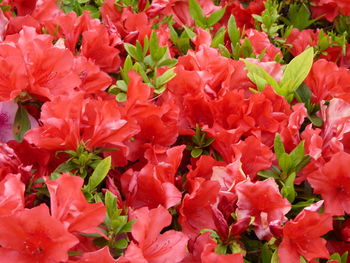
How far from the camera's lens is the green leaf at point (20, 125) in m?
1.32

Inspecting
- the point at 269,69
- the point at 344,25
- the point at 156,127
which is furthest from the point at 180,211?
the point at 344,25

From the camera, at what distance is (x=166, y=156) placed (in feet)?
4.44

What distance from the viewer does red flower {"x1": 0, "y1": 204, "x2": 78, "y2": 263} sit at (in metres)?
0.97

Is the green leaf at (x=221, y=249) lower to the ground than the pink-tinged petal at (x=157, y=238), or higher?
lower

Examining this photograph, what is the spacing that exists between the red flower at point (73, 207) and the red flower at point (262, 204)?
0.33 m

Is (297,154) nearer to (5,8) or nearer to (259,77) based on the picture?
(259,77)

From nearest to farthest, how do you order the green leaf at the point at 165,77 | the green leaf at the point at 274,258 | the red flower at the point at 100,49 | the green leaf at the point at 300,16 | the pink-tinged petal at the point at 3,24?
the green leaf at the point at 274,258 → the green leaf at the point at 165,77 → the red flower at the point at 100,49 → the pink-tinged petal at the point at 3,24 → the green leaf at the point at 300,16

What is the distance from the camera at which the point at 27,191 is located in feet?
4.05

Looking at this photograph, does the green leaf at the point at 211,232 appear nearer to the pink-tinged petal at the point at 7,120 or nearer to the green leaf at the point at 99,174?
the green leaf at the point at 99,174

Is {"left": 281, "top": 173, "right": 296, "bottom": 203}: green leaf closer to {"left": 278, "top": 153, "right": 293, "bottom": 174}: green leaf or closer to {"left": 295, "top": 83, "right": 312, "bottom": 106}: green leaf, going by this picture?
{"left": 278, "top": 153, "right": 293, "bottom": 174}: green leaf

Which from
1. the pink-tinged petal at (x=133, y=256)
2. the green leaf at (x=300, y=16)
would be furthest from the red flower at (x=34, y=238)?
the green leaf at (x=300, y=16)

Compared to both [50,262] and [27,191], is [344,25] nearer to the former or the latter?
[27,191]

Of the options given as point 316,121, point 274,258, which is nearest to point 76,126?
point 274,258

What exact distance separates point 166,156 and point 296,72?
48 centimetres
